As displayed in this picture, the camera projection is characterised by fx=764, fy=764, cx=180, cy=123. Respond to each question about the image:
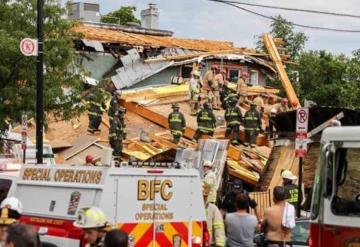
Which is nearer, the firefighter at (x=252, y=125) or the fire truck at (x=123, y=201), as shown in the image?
the fire truck at (x=123, y=201)

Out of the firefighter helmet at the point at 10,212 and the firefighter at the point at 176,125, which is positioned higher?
the firefighter helmet at the point at 10,212

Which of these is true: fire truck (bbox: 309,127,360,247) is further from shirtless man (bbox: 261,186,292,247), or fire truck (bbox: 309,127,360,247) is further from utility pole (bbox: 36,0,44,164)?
utility pole (bbox: 36,0,44,164)

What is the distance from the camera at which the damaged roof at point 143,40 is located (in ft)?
121

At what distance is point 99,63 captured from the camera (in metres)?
37.0

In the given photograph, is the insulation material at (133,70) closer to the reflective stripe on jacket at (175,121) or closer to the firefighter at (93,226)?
the reflective stripe on jacket at (175,121)

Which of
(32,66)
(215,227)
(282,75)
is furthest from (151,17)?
(215,227)

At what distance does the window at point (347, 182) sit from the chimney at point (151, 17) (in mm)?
40147

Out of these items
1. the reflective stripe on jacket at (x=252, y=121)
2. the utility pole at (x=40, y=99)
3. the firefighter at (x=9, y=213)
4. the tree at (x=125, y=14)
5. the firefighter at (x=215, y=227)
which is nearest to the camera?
the firefighter at (x=9, y=213)

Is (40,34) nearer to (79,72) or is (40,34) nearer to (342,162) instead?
(79,72)

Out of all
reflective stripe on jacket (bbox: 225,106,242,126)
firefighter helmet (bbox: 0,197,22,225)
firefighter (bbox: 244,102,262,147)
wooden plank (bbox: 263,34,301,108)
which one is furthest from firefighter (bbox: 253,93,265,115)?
firefighter helmet (bbox: 0,197,22,225)

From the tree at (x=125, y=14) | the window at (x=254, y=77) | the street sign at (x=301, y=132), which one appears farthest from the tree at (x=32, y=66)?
the tree at (x=125, y=14)

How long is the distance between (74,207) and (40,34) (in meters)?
8.46

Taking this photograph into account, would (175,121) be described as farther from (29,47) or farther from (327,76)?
(327,76)

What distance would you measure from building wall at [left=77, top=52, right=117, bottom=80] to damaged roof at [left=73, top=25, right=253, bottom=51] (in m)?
0.78
